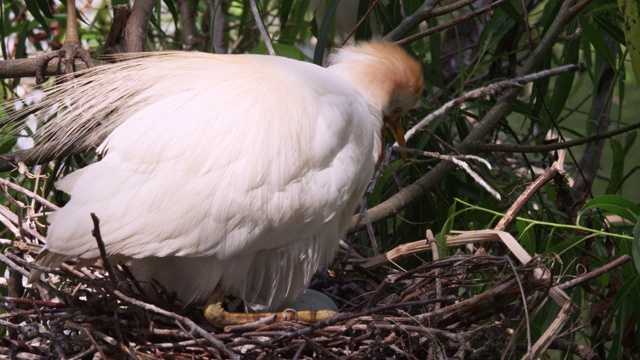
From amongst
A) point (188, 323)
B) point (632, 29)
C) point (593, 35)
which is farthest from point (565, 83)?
point (188, 323)

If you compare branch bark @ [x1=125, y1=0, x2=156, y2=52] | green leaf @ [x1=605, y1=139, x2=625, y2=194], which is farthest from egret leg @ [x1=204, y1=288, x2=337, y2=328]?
green leaf @ [x1=605, y1=139, x2=625, y2=194]

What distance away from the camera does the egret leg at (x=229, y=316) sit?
2.09 m

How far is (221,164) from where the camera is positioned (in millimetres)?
1933

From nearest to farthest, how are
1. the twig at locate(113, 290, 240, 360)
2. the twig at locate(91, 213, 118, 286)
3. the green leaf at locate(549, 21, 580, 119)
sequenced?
the twig at locate(91, 213, 118, 286) < the twig at locate(113, 290, 240, 360) < the green leaf at locate(549, 21, 580, 119)

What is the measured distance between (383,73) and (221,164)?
0.55 metres

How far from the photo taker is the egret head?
2295mm

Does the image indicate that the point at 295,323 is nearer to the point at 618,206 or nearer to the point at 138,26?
the point at 618,206

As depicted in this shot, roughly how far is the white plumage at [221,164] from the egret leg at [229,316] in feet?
0.12

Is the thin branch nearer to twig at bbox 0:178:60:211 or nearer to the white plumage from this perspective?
the white plumage

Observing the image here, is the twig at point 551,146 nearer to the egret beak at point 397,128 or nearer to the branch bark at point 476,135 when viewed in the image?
the branch bark at point 476,135

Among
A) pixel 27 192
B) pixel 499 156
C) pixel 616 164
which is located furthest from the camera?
pixel 499 156

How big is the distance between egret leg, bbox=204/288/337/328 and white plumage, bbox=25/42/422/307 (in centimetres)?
4

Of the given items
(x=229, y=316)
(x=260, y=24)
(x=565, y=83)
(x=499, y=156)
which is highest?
(x=260, y=24)

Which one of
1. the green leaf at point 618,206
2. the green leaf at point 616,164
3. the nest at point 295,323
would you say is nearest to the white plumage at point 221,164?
the nest at point 295,323
